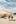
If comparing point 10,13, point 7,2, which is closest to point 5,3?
point 7,2

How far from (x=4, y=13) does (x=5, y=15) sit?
0.05 meters

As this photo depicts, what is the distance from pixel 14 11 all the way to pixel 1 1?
1.28 feet

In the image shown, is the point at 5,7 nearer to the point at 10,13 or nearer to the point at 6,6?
the point at 6,6

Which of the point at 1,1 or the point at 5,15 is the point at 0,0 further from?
the point at 5,15

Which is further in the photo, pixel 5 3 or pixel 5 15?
pixel 5 3

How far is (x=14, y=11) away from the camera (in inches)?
28.8

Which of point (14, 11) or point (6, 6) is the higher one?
point (6, 6)

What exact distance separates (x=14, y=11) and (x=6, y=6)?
8.7 inches

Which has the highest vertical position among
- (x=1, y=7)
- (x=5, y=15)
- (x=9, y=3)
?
(x=9, y=3)

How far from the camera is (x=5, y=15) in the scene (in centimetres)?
70

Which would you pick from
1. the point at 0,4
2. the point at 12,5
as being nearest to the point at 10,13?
the point at 12,5

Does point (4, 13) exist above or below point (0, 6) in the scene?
below

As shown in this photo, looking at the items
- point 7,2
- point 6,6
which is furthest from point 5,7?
point 7,2

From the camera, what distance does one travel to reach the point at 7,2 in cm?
80
